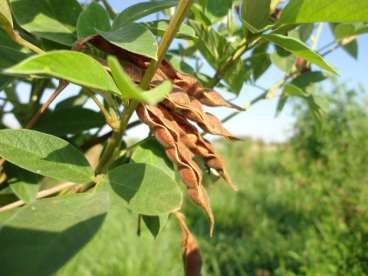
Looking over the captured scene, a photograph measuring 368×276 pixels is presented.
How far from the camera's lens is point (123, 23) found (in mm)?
508

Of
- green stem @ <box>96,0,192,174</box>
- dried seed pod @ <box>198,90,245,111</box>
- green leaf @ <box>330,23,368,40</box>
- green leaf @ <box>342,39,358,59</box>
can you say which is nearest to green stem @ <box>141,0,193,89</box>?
green stem @ <box>96,0,192,174</box>

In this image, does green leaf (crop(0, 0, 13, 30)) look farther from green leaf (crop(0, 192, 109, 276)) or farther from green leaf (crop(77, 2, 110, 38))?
green leaf (crop(0, 192, 109, 276))

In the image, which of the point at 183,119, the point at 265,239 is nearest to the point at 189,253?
the point at 183,119

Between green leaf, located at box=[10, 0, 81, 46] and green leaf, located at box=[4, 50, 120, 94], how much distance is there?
0.21 meters

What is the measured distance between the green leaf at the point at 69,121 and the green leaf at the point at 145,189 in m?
0.25

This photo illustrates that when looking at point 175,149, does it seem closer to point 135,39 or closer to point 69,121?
point 135,39

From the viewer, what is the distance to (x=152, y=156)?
1.84ft

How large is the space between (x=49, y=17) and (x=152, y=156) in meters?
0.21

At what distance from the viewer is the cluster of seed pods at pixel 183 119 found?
46 cm

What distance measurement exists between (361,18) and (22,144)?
328 millimetres

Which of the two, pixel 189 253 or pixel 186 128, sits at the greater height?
pixel 186 128

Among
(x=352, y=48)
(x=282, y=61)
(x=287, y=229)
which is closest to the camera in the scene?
(x=282, y=61)

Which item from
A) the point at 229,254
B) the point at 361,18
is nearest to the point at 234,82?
the point at 361,18

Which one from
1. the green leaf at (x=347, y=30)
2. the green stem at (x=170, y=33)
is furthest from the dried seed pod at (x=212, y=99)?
the green leaf at (x=347, y=30)
